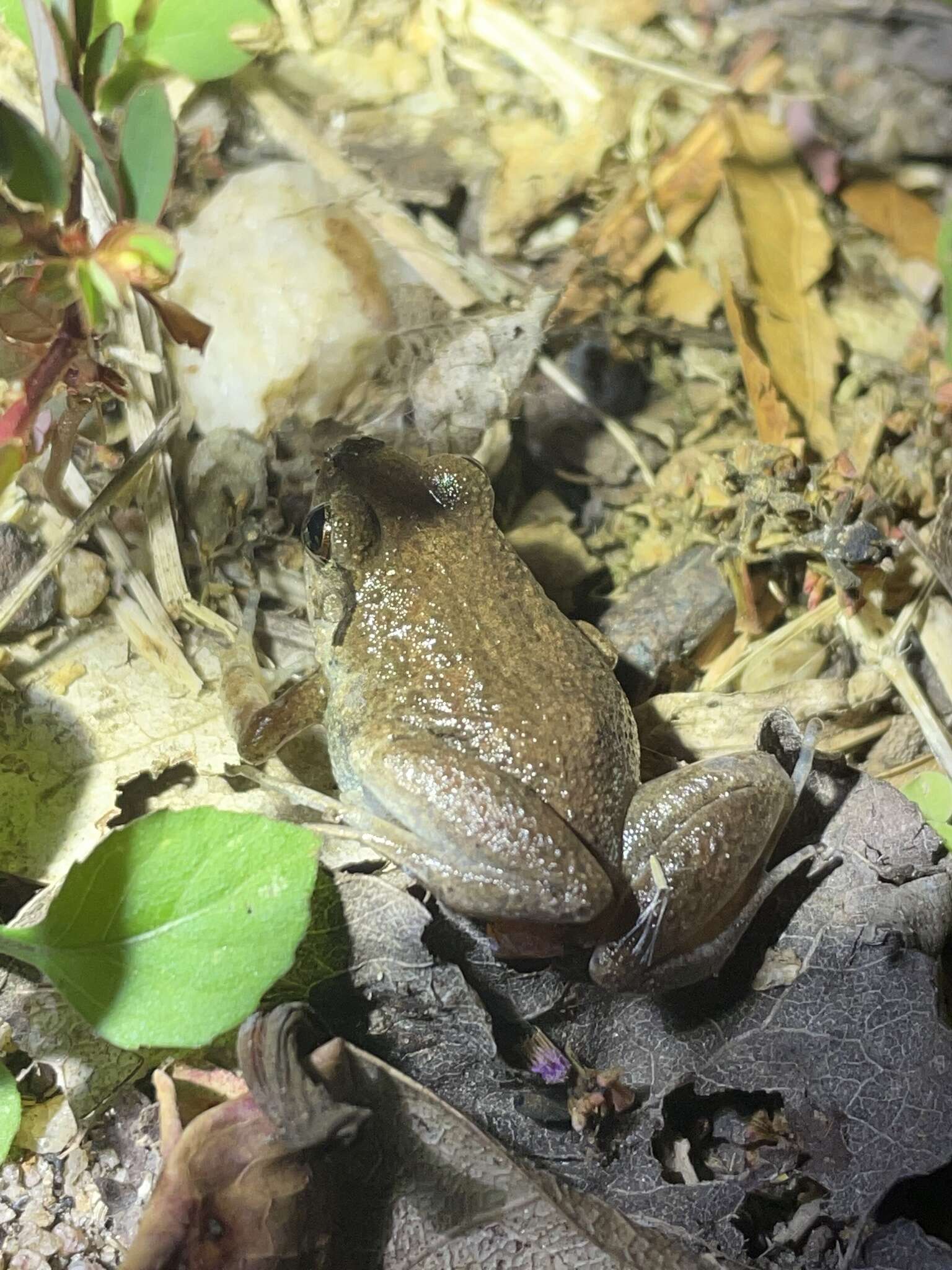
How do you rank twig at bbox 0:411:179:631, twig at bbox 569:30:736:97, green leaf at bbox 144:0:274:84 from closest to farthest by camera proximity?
twig at bbox 0:411:179:631
green leaf at bbox 144:0:274:84
twig at bbox 569:30:736:97

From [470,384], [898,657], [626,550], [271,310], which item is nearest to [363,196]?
[271,310]

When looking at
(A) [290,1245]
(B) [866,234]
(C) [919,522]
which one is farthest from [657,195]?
(A) [290,1245]

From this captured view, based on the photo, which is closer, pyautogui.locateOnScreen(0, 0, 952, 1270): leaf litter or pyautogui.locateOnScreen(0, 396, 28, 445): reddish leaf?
pyautogui.locateOnScreen(0, 0, 952, 1270): leaf litter

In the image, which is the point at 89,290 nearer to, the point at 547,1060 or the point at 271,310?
the point at 271,310

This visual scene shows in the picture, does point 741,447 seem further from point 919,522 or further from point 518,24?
point 518,24

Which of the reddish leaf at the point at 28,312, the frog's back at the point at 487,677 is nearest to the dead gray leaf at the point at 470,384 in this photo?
the frog's back at the point at 487,677

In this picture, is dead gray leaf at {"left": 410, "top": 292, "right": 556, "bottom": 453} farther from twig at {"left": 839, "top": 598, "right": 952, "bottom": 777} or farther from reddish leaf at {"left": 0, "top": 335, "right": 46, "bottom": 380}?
twig at {"left": 839, "top": 598, "right": 952, "bottom": 777}

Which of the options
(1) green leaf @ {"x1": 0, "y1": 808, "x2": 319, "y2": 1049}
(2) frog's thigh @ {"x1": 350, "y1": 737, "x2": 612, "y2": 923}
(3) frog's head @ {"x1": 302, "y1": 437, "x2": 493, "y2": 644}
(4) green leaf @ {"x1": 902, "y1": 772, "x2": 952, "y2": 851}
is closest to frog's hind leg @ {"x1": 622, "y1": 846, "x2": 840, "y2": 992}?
(2) frog's thigh @ {"x1": 350, "y1": 737, "x2": 612, "y2": 923}
